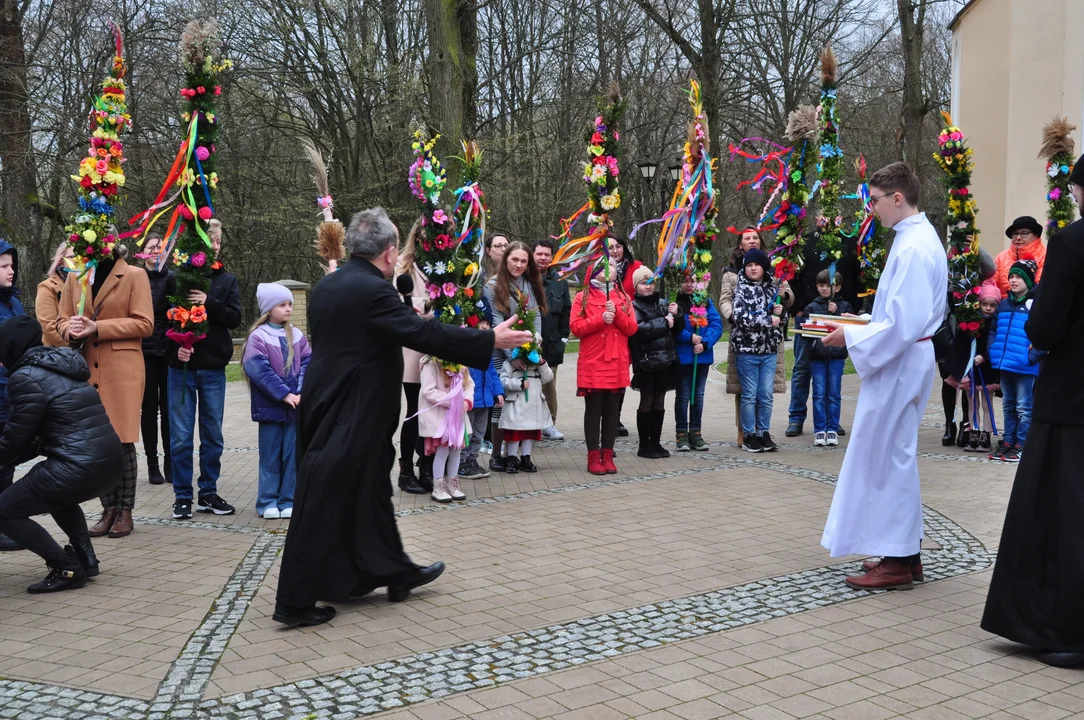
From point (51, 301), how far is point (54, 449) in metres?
2.22

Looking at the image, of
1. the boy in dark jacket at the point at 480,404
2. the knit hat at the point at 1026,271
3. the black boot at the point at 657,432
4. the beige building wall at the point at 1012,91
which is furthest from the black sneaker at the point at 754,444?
the beige building wall at the point at 1012,91

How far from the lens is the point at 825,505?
26.1 feet

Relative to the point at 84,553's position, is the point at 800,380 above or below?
above

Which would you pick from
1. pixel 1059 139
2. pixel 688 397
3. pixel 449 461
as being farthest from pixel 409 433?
pixel 1059 139

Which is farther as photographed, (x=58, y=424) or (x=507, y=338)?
(x=58, y=424)

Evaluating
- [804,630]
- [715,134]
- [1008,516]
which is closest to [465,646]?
[804,630]

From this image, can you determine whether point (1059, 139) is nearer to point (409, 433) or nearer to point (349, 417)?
point (409, 433)

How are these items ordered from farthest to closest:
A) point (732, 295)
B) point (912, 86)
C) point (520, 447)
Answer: point (912, 86), point (732, 295), point (520, 447)

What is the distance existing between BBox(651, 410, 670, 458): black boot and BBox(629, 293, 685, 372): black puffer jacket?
505mm

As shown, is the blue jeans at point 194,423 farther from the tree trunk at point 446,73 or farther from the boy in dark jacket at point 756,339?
the tree trunk at point 446,73

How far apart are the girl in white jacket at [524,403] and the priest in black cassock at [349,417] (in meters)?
3.87

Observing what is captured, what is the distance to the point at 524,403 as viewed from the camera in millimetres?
9320

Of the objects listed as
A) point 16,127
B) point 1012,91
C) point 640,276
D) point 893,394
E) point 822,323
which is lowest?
point 893,394

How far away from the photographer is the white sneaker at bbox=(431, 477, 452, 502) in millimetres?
8258
